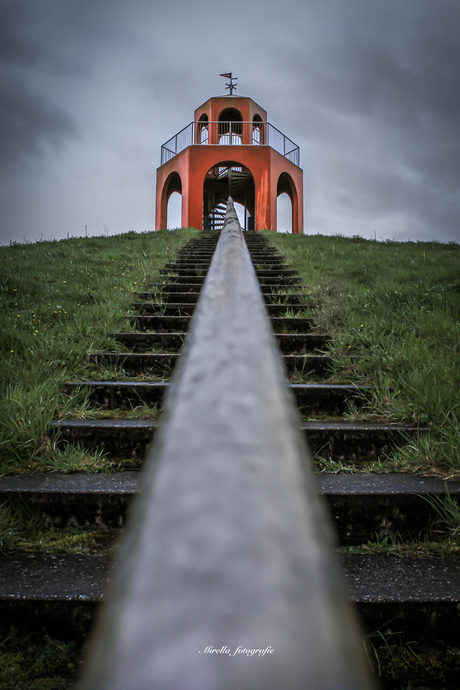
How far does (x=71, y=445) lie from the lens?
1.88 metres

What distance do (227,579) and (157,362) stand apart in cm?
254

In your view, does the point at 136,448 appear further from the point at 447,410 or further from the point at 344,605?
the point at 344,605

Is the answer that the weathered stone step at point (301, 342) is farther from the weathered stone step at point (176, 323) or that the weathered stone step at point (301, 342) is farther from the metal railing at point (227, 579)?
the metal railing at point (227, 579)

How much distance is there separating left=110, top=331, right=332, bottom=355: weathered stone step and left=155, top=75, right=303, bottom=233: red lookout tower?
10.7 m

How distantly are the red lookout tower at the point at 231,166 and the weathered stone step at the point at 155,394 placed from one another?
1147cm

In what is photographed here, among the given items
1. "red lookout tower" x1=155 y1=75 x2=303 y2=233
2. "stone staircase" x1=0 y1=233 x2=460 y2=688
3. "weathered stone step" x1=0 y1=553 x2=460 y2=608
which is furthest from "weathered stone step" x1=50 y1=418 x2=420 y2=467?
"red lookout tower" x1=155 y1=75 x2=303 y2=233

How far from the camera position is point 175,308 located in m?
3.68

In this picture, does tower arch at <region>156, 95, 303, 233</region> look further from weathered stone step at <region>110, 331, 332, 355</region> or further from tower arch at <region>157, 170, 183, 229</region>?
weathered stone step at <region>110, 331, 332, 355</region>

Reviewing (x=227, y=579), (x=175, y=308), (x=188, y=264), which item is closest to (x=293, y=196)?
(x=188, y=264)

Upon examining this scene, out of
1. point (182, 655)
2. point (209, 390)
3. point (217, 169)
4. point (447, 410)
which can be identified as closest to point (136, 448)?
point (447, 410)

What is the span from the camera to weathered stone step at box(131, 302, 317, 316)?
3605 mm

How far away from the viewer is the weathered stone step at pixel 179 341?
296cm

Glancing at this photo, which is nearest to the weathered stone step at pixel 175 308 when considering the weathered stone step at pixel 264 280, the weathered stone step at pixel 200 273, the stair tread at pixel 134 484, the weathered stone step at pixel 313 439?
the weathered stone step at pixel 264 280

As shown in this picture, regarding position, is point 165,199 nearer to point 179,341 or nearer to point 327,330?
point 179,341
